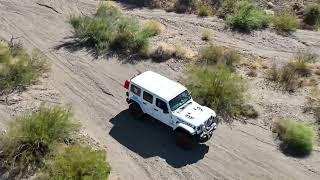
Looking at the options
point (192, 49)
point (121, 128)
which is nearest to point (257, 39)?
point (192, 49)

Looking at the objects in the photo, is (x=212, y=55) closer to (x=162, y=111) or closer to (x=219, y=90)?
(x=219, y=90)

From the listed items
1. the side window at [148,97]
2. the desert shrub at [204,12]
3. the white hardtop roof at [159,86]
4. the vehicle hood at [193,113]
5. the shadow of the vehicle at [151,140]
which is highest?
the white hardtop roof at [159,86]

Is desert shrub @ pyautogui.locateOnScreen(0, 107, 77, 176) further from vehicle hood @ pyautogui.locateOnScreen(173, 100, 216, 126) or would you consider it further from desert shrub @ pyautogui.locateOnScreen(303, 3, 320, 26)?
desert shrub @ pyautogui.locateOnScreen(303, 3, 320, 26)

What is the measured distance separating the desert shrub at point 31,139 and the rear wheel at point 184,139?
4.59 metres

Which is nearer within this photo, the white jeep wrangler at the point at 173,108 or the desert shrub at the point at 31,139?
the desert shrub at the point at 31,139

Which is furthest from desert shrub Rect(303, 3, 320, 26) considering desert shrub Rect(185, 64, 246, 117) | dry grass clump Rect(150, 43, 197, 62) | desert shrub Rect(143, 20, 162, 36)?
desert shrub Rect(185, 64, 246, 117)

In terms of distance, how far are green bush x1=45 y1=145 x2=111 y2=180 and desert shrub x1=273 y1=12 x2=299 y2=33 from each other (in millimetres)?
16131

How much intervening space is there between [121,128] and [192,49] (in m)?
7.90

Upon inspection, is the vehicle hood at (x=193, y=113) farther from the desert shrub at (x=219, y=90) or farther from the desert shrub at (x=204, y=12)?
the desert shrub at (x=204, y=12)

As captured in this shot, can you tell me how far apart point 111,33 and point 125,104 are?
6048 mm

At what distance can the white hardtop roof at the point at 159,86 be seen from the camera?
20203 mm

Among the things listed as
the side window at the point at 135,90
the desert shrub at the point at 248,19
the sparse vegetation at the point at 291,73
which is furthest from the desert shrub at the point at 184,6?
the side window at the point at 135,90

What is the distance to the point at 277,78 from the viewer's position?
24.7 meters

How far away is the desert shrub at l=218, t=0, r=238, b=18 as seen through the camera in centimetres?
3105
